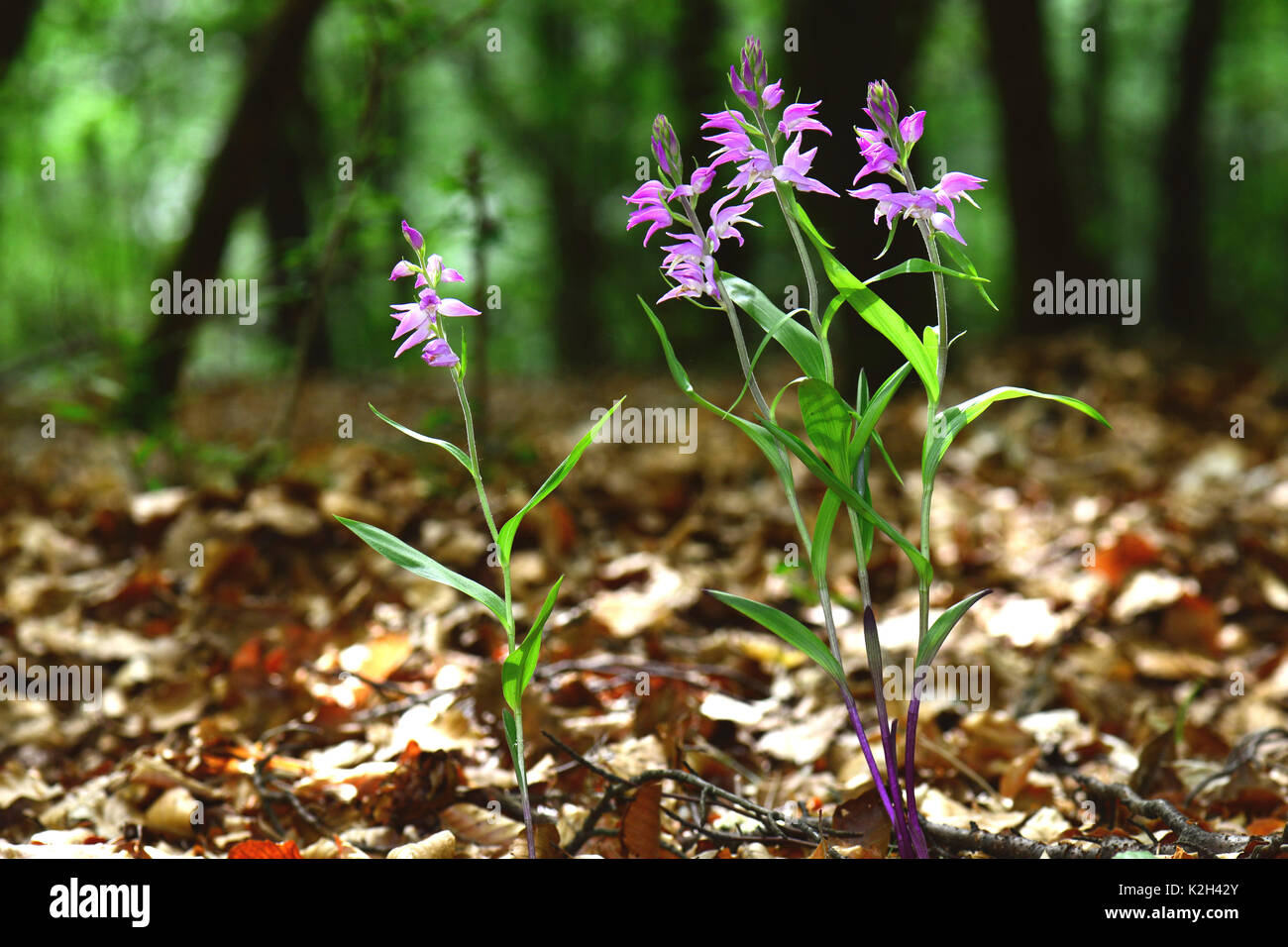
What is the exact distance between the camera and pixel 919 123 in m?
1.17

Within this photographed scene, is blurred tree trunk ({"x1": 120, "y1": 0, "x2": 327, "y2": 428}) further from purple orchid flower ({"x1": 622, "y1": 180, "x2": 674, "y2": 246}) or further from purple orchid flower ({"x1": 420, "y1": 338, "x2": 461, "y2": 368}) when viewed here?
purple orchid flower ({"x1": 622, "y1": 180, "x2": 674, "y2": 246})


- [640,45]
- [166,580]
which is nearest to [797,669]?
[166,580]

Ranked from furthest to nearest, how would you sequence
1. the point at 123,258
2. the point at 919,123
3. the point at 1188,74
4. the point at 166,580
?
the point at 123,258 → the point at 1188,74 → the point at 166,580 → the point at 919,123

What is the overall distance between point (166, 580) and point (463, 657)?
4.01 feet

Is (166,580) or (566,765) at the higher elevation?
→ (166,580)

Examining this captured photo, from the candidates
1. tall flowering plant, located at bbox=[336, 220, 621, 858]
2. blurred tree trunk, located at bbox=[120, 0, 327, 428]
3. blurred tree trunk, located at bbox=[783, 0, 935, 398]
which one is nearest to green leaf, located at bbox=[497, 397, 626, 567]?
tall flowering plant, located at bbox=[336, 220, 621, 858]

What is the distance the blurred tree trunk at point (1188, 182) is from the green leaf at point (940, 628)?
954 cm

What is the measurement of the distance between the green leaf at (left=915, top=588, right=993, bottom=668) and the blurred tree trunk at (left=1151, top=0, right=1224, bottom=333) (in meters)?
9.54

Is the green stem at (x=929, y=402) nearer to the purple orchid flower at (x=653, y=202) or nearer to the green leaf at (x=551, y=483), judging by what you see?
the purple orchid flower at (x=653, y=202)

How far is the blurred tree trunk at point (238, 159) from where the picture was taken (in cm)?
434

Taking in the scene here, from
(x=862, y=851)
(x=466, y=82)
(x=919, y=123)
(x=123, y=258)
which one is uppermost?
(x=466, y=82)

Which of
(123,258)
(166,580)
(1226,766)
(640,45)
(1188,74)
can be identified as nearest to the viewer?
(1226,766)

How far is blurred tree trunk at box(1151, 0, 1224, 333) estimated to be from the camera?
9.57 metres
